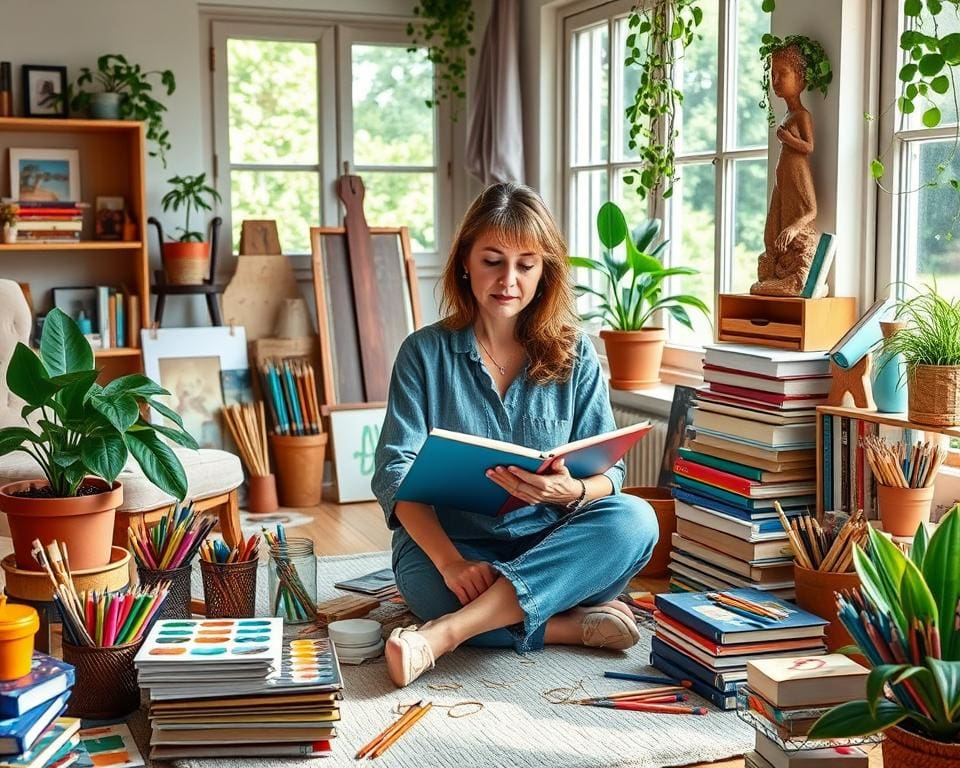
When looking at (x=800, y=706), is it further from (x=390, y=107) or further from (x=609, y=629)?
(x=390, y=107)

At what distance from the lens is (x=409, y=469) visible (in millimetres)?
2682

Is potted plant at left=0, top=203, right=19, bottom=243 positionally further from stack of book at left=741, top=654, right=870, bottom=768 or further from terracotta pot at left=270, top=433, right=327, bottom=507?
stack of book at left=741, top=654, right=870, bottom=768

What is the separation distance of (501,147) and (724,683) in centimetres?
302

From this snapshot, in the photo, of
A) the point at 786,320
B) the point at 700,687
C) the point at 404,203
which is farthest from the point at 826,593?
the point at 404,203

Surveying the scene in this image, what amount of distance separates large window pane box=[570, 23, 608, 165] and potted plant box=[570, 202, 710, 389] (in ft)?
2.57

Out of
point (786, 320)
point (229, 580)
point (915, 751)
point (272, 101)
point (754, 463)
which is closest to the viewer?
point (915, 751)

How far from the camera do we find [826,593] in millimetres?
2652

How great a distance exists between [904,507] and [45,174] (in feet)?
11.6

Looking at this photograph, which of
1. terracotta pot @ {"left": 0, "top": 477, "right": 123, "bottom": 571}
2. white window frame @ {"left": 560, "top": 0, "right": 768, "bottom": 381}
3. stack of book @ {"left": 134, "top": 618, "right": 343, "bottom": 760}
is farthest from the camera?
white window frame @ {"left": 560, "top": 0, "right": 768, "bottom": 381}

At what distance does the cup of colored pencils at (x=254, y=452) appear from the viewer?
4.73 metres

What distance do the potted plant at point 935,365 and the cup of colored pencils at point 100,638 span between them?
5.74 feet

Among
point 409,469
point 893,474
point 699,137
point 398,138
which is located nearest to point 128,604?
point 409,469

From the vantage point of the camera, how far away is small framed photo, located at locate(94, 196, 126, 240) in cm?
479

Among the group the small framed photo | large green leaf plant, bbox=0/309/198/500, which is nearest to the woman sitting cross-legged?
large green leaf plant, bbox=0/309/198/500
